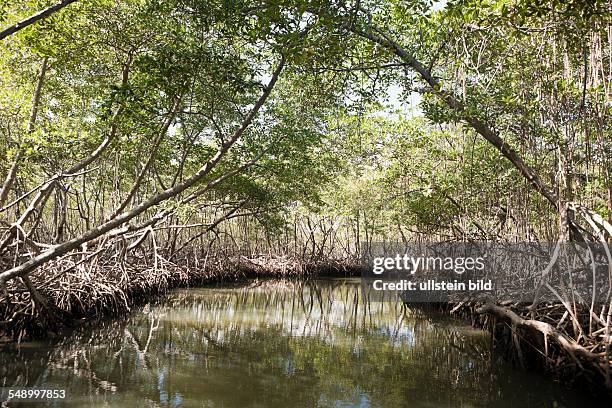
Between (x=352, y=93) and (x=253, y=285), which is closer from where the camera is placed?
(x=352, y=93)

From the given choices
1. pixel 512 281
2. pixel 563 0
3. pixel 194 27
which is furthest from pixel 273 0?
pixel 512 281

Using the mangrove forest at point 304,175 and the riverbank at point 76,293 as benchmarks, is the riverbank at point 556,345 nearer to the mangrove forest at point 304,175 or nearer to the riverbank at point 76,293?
the mangrove forest at point 304,175

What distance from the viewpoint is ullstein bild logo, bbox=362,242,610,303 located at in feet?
16.6

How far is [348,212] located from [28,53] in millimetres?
10077

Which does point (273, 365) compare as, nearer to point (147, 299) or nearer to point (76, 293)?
point (76, 293)

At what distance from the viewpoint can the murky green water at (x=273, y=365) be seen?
464 cm

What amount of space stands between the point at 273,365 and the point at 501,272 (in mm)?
3961

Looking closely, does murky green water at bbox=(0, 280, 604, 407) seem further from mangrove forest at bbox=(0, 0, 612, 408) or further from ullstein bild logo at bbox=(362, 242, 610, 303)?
ullstein bild logo at bbox=(362, 242, 610, 303)

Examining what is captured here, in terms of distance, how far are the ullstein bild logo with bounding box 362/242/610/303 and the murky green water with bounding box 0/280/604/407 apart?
92 centimetres

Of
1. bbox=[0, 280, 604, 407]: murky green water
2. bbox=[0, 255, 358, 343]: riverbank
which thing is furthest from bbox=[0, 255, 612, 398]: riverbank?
bbox=[0, 280, 604, 407]: murky green water

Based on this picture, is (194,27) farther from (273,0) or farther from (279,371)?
(279,371)

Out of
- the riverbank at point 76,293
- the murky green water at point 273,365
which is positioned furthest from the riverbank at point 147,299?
the murky green water at point 273,365

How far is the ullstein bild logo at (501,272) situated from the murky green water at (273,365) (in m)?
0.92

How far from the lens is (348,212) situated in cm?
1501
